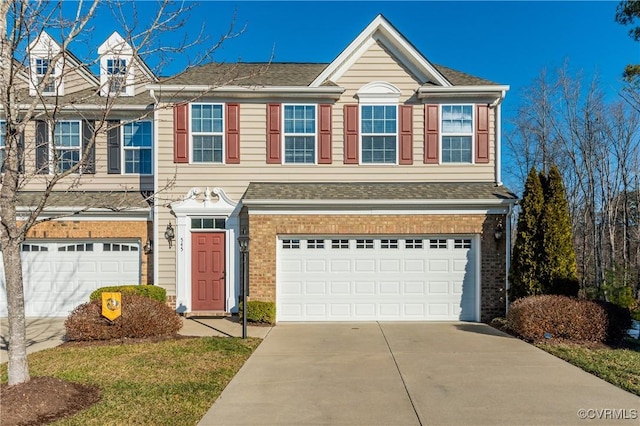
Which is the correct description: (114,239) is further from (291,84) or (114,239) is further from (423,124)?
(423,124)

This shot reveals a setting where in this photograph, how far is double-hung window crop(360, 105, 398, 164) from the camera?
11891 mm

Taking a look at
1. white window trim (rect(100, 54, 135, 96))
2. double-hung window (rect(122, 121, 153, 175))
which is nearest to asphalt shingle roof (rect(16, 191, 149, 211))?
double-hung window (rect(122, 121, 153, 175))

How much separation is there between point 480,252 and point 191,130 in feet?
27.1

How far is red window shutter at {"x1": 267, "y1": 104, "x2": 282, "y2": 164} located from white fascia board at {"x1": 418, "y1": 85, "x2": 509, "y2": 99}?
3964 millimetres

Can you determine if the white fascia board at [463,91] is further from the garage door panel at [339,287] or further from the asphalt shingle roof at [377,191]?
the garage door panel at [339,287]

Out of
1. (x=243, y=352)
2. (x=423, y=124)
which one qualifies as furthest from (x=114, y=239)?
A: (x=423, y=124)

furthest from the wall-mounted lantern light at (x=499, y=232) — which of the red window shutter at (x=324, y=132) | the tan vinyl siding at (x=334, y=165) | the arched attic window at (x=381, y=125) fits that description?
the red window shutter at (x=324, y=132)

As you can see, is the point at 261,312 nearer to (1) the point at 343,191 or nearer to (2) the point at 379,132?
(1) the point at 343,191

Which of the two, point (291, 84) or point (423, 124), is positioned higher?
point (291, 84)

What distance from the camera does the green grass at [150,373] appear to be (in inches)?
191

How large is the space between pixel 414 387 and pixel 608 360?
3662 millimetres

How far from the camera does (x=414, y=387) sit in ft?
19.0

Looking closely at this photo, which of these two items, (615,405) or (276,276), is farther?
(276,276)

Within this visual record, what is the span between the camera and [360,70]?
1191cm
